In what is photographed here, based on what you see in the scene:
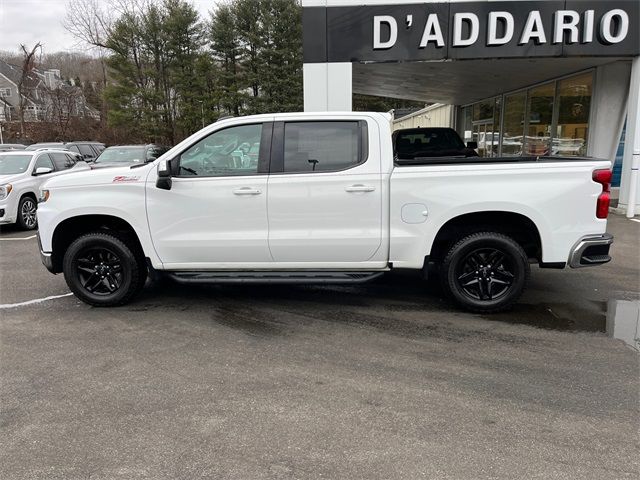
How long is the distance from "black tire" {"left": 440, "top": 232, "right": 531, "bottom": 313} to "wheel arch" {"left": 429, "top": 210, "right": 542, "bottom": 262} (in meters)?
0.12

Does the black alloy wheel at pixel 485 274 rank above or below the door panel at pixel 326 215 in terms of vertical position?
below

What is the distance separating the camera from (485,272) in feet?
16.8

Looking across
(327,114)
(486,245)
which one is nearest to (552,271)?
(486,245)

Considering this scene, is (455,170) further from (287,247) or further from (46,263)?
(46,263)

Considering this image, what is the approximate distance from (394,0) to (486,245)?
723 centimetres

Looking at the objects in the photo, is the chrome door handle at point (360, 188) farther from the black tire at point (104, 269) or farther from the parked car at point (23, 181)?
the parked car at point (23, 181)

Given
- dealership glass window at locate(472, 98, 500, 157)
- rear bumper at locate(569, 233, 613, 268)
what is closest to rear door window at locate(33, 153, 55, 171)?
rear bumper at locate(569, 233, 613, 268)

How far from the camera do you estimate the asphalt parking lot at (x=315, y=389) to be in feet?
9.29

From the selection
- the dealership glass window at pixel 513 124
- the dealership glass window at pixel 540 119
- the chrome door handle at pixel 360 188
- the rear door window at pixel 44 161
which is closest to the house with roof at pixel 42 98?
the rear door window at pixel 44 161

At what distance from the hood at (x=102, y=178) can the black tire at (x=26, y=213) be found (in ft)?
20.4

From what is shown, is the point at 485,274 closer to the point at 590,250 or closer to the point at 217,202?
the point at 590,250

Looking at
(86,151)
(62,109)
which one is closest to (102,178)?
(86,151)

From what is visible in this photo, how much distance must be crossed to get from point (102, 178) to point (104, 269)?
99 cm

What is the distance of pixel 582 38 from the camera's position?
10164 mm
